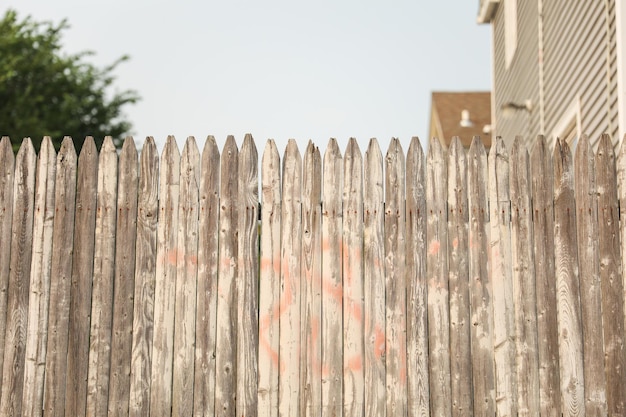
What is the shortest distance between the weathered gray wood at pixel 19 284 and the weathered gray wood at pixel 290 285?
171 cm

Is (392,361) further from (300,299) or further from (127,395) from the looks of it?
(127,395)

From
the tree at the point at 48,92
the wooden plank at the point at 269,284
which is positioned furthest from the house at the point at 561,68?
the tree at the point at 48,92

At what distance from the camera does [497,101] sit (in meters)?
17.1

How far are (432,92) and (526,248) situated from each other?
2478 cm

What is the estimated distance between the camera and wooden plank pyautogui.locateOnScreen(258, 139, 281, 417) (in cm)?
566

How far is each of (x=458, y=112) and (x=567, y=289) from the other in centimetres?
2268

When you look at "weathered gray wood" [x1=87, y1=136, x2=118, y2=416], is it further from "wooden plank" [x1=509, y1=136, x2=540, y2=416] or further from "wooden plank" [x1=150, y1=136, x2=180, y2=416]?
"wooden plank" [x1=509, y1=136, x2=540, y2=416]

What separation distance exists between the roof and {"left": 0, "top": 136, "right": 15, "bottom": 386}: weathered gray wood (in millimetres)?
19787

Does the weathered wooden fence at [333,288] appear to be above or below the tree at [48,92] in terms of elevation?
below

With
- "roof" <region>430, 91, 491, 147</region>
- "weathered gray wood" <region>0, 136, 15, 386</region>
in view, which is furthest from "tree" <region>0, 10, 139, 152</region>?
"weathered gray wood" <region>0, 136, 15, 386</region>

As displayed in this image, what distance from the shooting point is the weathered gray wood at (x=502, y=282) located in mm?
5574

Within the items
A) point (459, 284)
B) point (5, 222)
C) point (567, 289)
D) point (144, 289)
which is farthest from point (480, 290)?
point (5, 222)

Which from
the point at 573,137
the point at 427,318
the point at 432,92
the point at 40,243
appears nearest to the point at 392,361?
the point at 427,318

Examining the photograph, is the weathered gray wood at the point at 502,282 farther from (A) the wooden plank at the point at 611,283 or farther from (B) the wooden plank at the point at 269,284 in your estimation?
(B) the wooden plank at the point at 269,284
